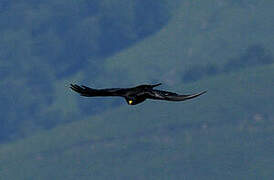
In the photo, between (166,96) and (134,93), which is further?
(134,93)

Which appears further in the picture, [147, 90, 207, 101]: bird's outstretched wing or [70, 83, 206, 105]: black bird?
[70, 83, 206, 105]: black bird

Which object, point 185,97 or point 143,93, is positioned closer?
point 185,97

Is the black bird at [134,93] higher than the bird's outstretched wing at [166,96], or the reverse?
the black bird at [134,93]

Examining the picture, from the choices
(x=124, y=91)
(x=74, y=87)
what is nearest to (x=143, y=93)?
(x=124, y=91)

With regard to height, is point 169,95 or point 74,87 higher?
point 74,87

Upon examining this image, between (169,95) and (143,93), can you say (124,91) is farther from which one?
(169,95)

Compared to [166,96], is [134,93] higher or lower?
higher

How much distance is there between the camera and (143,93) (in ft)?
305

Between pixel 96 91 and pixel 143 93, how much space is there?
21.4 feet

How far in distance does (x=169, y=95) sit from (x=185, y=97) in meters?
4.51

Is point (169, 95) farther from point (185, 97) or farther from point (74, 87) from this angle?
point (74, 87)

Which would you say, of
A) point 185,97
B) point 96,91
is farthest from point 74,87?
point 185,97

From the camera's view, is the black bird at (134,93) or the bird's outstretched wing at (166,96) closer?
the bird's outstretched wing at (166,96)

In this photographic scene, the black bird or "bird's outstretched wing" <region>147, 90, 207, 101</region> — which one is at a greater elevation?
the black bird
